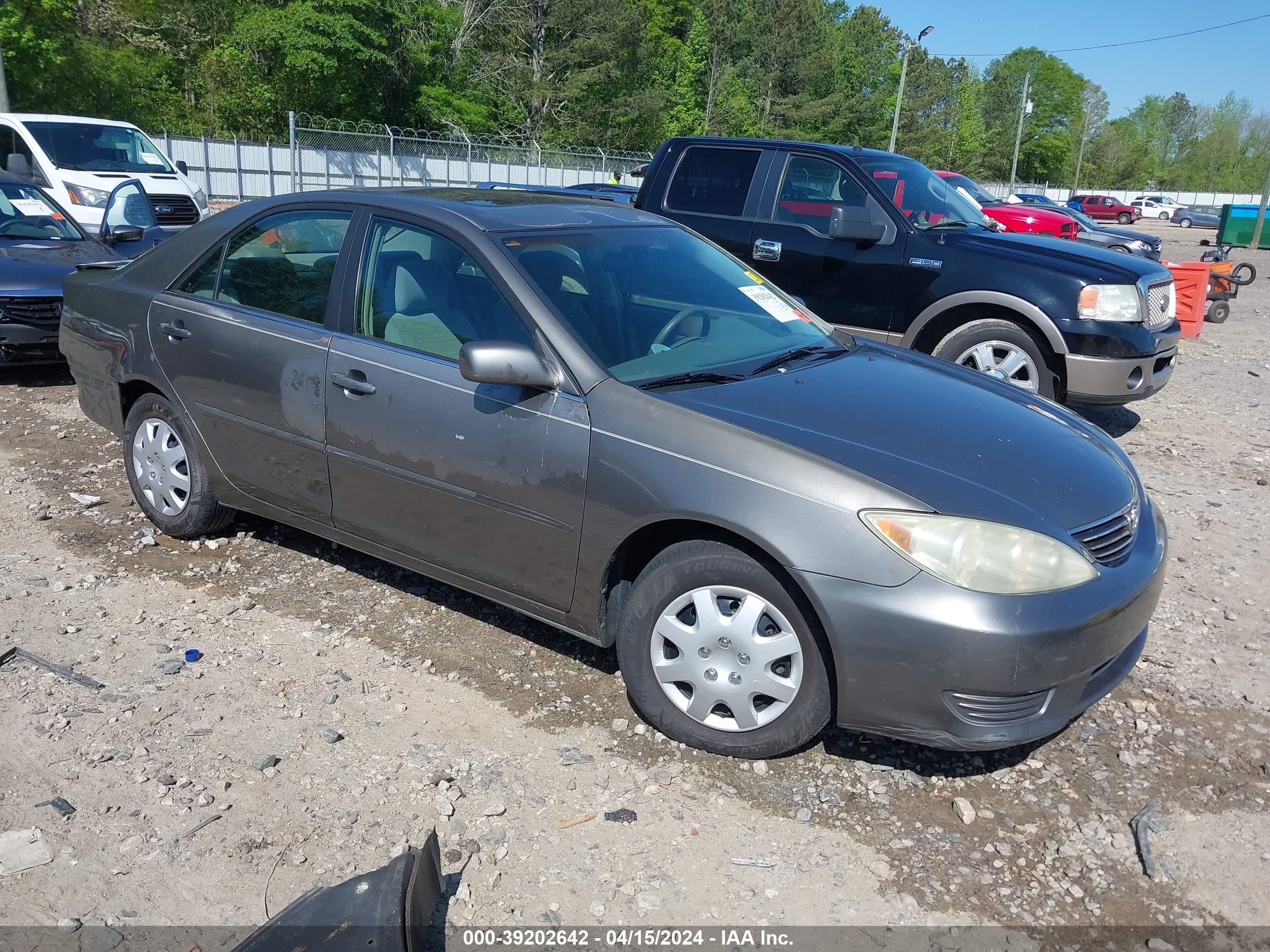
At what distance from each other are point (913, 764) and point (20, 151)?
52.0 feet

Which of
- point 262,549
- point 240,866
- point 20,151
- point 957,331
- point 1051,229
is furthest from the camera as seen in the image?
point 1051,229

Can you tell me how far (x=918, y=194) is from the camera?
761 centimetres

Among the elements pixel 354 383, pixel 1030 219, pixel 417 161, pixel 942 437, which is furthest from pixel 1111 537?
pixel 417 161

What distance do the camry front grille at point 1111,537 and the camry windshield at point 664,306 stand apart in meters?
1.23

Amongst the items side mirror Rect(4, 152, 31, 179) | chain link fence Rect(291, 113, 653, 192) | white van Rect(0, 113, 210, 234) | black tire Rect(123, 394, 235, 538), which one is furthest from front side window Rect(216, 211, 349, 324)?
chain link fence Rect(291, 113, 653, 192)

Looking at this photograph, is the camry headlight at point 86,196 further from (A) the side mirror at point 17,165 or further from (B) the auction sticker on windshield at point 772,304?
(B) the auction sticker on windshield at point 772,304

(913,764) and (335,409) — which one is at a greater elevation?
(335,409)

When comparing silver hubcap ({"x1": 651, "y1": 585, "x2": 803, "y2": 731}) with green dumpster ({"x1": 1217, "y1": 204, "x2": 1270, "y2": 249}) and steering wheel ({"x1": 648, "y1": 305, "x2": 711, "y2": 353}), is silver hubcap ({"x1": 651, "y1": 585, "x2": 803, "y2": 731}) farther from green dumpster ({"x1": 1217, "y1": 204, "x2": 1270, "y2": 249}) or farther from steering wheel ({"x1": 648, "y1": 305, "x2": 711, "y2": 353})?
green dumpster ({"x1": 1217, "y1": 204, "x2": 1270, "y2": 249})

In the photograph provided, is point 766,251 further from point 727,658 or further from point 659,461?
point 727,658

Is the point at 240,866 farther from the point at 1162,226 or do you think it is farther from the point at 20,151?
the point at 1162,226

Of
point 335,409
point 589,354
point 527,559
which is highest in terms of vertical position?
point 589,354

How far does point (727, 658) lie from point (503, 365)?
1.16 metres

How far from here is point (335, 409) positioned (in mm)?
3939

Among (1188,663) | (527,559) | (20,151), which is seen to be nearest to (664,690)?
(527,559)
